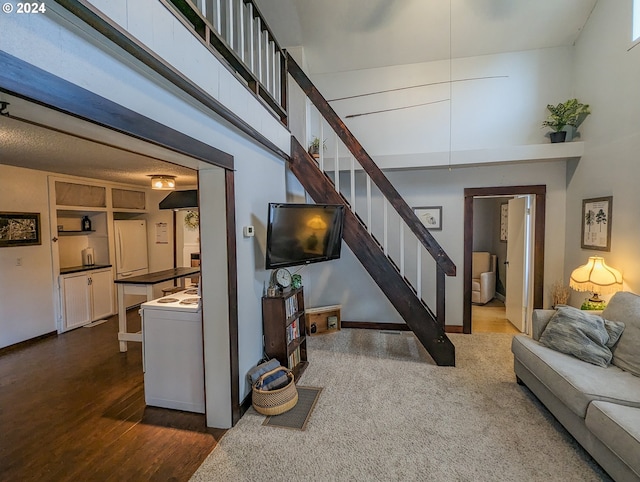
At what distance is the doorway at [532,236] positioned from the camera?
4.25 meters

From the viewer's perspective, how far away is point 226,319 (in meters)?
2.32

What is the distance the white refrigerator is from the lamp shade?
255 inches

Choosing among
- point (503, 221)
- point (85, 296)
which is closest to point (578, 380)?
point (503, 221)

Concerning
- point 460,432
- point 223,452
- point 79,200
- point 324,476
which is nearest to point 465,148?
point 460,432

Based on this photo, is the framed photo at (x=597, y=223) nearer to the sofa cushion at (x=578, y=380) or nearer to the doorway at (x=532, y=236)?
the doorway at (x=532, y=236)

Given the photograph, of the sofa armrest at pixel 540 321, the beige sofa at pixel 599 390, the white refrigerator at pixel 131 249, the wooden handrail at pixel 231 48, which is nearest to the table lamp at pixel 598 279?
the beige sofa at pixel 599 390

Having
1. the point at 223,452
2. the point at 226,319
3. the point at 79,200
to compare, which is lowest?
the point at 223,452

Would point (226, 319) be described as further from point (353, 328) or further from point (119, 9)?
point (353, 328)

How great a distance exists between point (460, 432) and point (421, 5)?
4631 mm

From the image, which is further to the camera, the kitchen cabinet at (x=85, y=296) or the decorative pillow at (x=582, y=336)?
the kitchen cabinet at (x=85, y=296)

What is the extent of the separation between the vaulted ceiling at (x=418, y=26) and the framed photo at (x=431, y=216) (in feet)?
6.98

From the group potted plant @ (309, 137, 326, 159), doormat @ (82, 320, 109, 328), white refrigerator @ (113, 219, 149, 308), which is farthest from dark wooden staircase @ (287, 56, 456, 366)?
doormat @ (82, 320, 109, 328)

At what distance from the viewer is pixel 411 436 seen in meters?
2.24

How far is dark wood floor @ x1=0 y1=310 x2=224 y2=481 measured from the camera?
199cm
